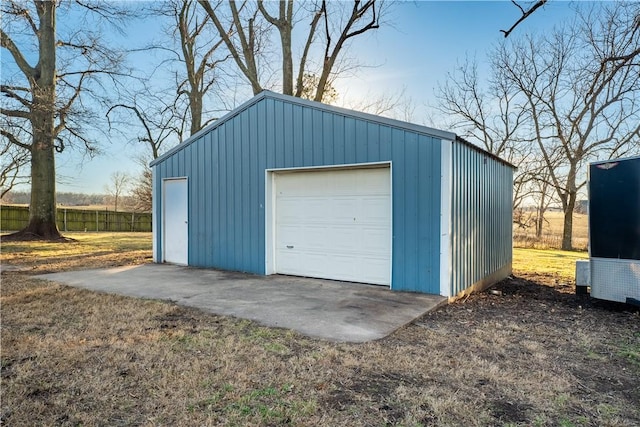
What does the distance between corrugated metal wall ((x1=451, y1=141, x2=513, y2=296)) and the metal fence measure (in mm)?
20328

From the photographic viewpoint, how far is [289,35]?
45.1ft

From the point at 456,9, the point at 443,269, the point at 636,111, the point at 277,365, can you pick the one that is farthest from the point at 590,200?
the point at 636,111

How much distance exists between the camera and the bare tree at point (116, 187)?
3739 centimetres

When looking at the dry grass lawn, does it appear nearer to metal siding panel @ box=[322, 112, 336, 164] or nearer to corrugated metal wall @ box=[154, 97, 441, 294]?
corrugated metal wall @ box=[154, 97, 441, 294]

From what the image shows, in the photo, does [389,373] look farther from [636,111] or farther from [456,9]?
[636,111]

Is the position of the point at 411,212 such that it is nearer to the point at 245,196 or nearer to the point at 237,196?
the point at 245,196

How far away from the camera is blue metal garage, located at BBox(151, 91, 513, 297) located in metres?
5.71

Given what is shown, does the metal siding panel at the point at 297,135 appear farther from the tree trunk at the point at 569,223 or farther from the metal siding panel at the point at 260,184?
the tree trunk at the point at 569,223

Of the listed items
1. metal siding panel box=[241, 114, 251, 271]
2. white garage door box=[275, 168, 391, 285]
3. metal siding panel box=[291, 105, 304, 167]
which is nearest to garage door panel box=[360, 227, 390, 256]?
white garage door box=[275, 168, 391, 285]

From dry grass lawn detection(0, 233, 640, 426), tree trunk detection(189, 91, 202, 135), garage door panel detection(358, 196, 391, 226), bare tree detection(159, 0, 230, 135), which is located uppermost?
bare tree detection(159, 0, 230, 135)

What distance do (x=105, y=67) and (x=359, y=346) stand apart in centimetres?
1436

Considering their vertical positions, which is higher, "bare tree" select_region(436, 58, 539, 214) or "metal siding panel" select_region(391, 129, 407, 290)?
"bare tree" select_region(436, 58, 539, 214)

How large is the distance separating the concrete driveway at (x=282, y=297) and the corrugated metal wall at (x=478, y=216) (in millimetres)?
1081

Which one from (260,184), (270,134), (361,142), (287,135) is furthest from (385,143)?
(260,184)
